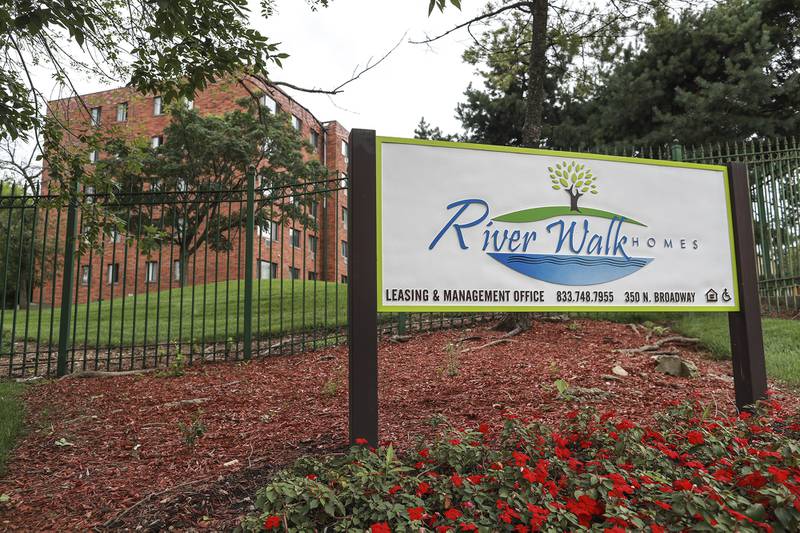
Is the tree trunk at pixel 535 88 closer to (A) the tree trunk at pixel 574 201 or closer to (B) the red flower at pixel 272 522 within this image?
(A) the tree trunk at pixel 574 201

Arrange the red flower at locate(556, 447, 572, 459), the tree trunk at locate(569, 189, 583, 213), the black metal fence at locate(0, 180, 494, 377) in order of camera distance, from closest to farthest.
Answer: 1. the red flower at locate(556, 447, 572, 459)
2. the tree trunk at locate(569, 189, 583, 213)
3. the black metal fence at locate(0, 180, 494, 377)

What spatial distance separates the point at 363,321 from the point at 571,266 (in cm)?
156

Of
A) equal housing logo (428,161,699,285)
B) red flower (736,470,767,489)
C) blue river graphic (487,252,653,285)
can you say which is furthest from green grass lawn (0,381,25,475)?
red flower (736,470,767,489)

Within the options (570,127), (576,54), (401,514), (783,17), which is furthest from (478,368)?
(783,17)

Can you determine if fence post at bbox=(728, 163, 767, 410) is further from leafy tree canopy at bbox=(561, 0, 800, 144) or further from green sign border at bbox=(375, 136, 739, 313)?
leafy tree canopy at bbox=(561, 0, 800, 144)

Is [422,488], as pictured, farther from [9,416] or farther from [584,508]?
[9,416]

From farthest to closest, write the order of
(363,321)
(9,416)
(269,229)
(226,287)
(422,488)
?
(269,229)
(226,287)
(9,416)
(363,321)
(422,488)

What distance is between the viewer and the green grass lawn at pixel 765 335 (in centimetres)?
560

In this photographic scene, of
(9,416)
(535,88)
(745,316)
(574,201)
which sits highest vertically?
(535,88)

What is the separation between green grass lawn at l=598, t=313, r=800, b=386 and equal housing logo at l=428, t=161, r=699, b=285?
2774 mm

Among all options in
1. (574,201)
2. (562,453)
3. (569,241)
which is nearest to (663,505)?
(562,453)

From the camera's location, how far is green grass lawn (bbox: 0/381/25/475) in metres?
3.96

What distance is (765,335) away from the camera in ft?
22.5

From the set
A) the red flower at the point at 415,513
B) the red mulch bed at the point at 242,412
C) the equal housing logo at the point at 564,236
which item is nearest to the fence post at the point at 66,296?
the red mulch bed at the point at 242,412
